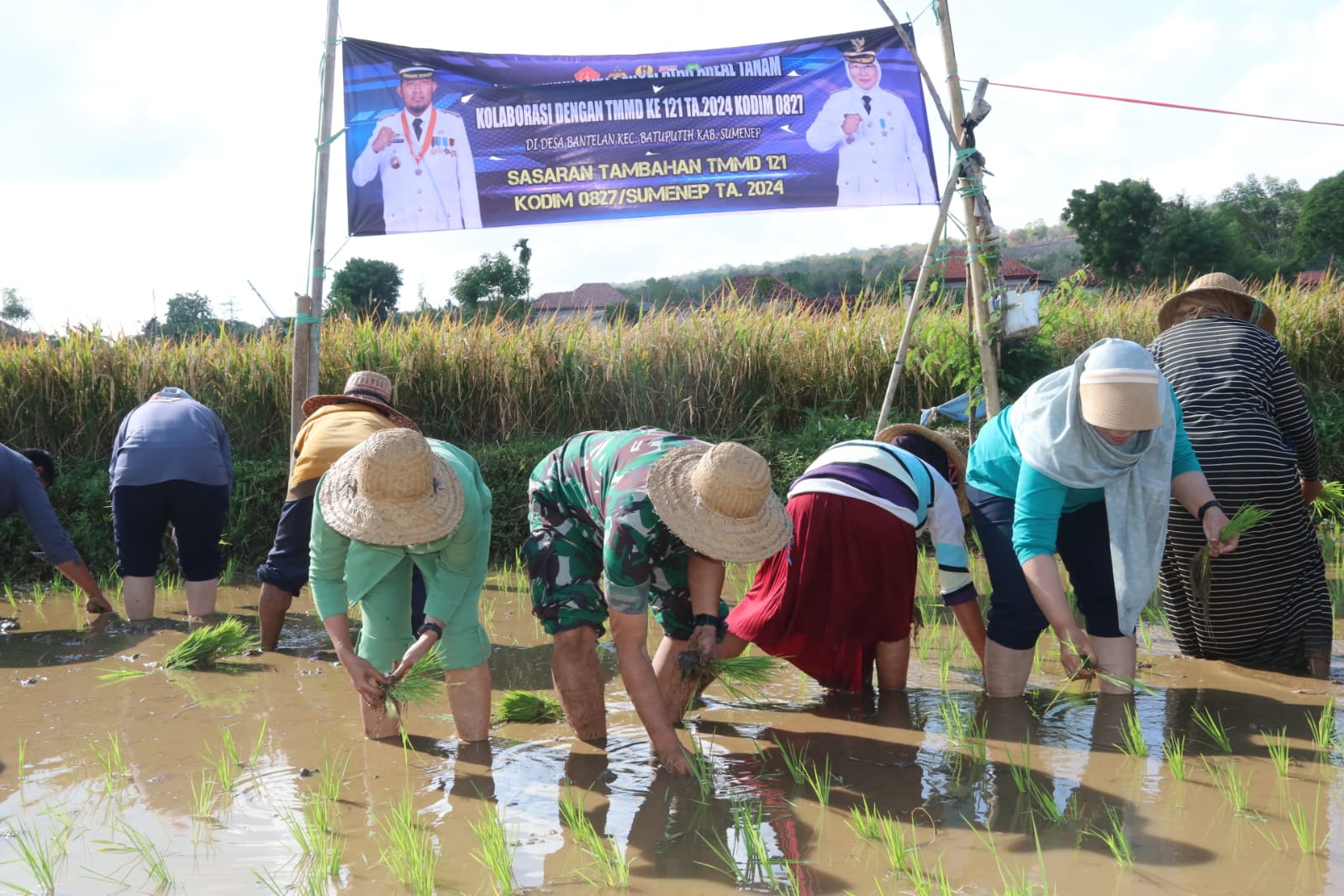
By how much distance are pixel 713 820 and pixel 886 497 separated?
4.08 feet

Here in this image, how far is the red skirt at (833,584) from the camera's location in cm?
364

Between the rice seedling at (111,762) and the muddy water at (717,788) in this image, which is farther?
the rice seedling at (111,762)

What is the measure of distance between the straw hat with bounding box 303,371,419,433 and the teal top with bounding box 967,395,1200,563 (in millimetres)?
2426

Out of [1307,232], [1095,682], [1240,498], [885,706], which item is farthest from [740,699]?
[1307,232]

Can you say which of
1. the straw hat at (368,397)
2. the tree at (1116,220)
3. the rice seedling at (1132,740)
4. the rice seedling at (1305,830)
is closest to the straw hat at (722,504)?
the rice seedling at (1132,740)

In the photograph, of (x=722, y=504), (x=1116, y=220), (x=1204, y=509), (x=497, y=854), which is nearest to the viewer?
(x=497, y=854)

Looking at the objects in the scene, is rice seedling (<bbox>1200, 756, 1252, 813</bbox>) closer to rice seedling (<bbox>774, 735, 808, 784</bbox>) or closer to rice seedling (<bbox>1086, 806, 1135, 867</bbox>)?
rice seedling (<bbox>1086, 806, 1135, 867</bbox>)

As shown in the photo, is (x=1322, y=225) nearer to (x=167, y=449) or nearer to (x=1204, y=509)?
(x=1204, y=509)

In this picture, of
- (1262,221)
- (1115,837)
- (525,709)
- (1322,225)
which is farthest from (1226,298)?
(1262,221)

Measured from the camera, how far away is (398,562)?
3.54 meters

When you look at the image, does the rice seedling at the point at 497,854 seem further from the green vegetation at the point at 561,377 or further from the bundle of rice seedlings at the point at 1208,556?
the green vegetation at the point at 561,377

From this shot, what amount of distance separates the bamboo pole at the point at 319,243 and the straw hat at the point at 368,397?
4.06 feet

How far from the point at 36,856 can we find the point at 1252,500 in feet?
13.5

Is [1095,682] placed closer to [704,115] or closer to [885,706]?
[885,706]
